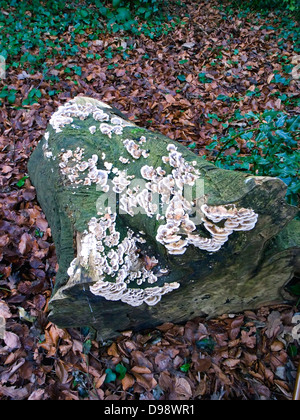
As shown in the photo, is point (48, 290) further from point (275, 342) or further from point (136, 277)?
point (275, 342)

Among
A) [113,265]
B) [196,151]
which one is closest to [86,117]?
[113,265]

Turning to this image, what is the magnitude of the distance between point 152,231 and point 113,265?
41 centimetres

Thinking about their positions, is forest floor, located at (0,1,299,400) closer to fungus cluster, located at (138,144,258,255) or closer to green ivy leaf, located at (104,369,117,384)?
green ivy leaf, located at (104,369,117,384)

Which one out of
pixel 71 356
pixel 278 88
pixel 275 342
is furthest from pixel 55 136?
pixel 278 88

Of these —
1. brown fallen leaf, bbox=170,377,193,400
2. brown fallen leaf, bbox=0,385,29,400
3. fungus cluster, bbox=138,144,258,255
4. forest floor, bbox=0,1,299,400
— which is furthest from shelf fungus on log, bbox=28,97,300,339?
brown fallen leaf, bbox=0,385,29,400

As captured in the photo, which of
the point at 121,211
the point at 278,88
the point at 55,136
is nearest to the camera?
the point at 121,211

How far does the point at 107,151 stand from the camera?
302 centimetres

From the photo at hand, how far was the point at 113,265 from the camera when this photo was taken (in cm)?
239

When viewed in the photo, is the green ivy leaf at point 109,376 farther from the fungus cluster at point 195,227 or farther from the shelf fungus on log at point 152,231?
the fungus cluster at point 195,227

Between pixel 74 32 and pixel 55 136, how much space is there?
5.12 m

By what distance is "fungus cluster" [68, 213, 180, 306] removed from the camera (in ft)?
7.72

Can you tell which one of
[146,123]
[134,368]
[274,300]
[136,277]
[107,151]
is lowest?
[134,368]

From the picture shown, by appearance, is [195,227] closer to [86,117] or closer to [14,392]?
[86,117]

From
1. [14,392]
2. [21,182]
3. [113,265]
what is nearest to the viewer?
[113,265]
